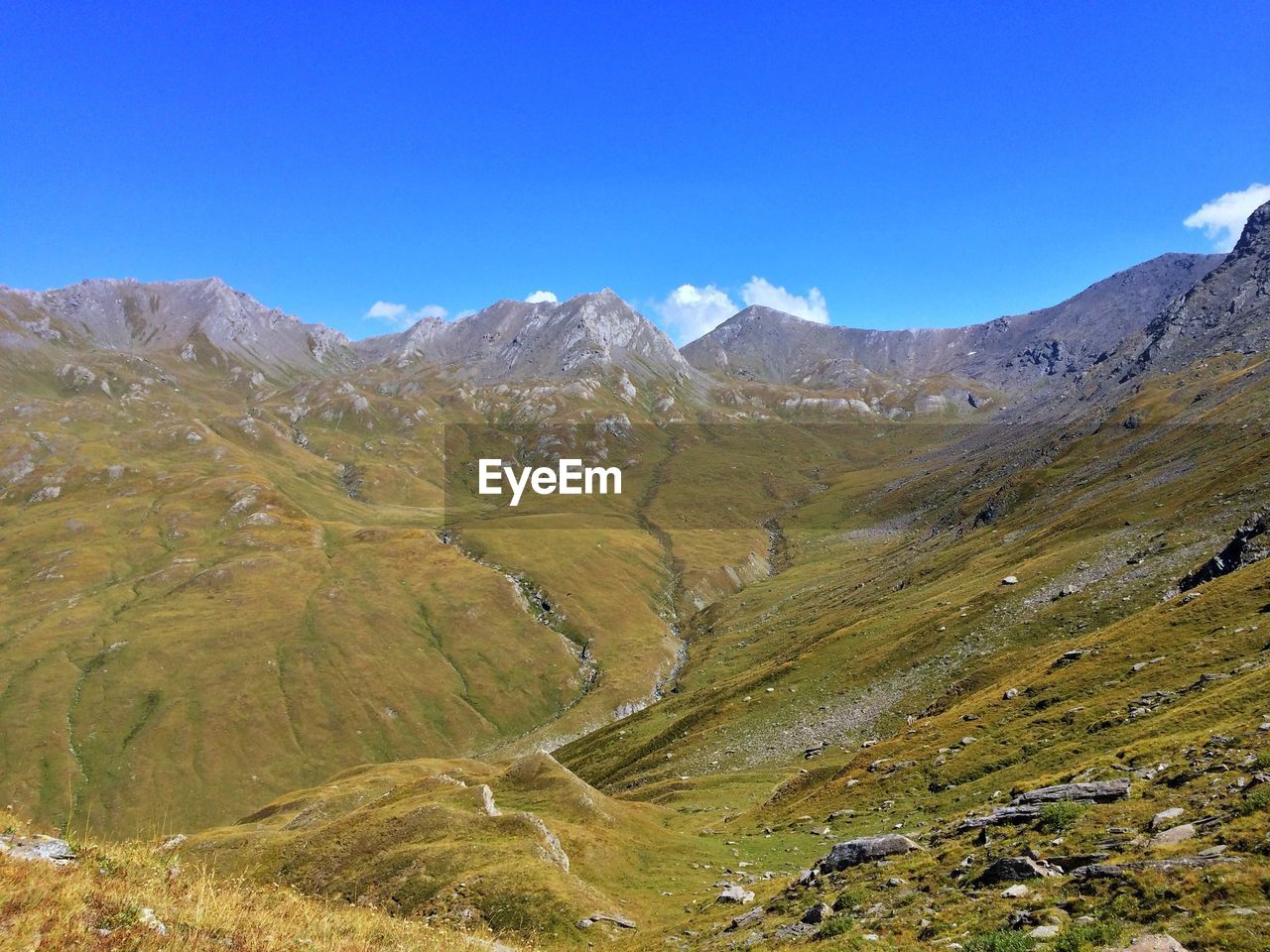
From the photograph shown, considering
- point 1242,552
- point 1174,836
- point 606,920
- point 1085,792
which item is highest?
point 1242,552

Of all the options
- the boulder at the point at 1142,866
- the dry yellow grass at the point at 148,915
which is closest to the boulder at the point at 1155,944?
the boulder at the point at 1142,866

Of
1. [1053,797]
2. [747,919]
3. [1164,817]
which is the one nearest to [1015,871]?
[1164,817]

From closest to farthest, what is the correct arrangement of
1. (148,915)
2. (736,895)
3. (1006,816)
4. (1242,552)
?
(148,915)
(1006,816)
(736,895)
(1242,552)

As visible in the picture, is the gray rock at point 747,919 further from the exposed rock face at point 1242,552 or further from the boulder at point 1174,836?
the exposed rock face at point 1242,552

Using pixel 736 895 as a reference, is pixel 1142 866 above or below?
above

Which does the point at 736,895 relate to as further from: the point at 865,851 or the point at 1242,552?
the point at 1242,552

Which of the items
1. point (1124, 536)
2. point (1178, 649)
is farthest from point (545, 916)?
point (1124, 536)
